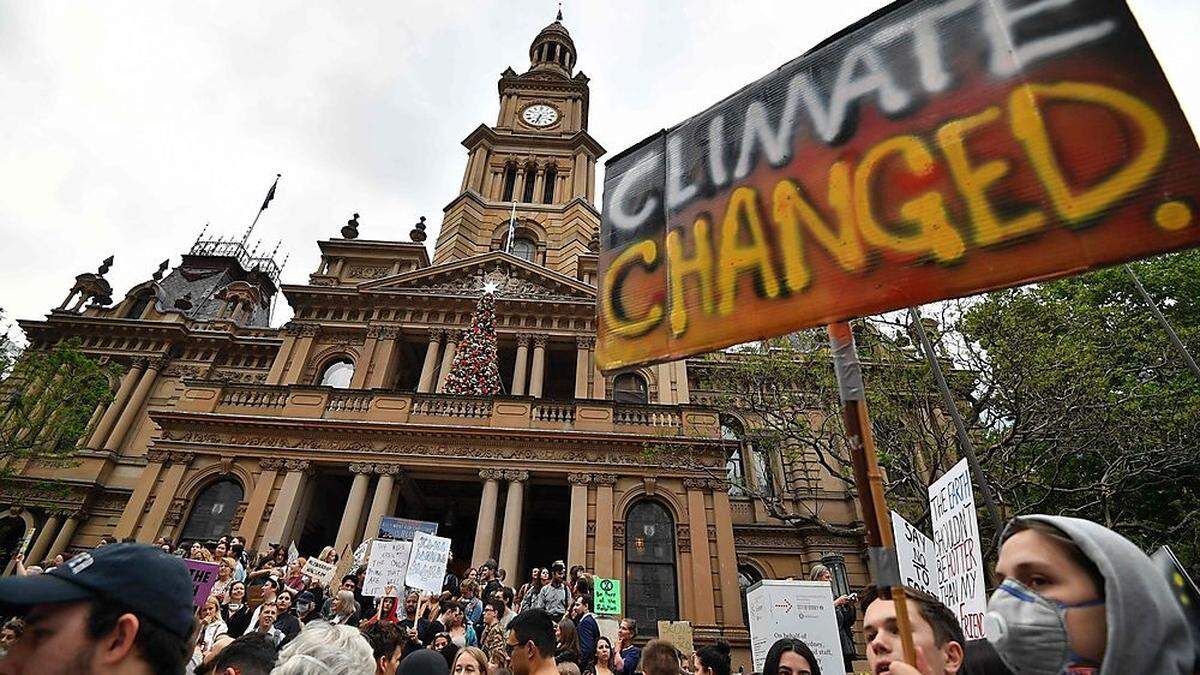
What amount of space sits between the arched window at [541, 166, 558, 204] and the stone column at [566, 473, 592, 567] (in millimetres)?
20144

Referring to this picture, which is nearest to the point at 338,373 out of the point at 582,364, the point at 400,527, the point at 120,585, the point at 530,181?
the point at 582,364

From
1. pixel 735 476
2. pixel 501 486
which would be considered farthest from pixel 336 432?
pixel 735 476

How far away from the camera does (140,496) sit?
17.5m

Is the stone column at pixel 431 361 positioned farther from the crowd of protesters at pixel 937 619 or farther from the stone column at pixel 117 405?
the crowd of protesters at pixel 937 619

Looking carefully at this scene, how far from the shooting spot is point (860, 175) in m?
2.56

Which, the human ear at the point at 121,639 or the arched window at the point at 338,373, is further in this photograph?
the arched window at the point at 338,373

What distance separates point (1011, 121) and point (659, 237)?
1.59 metres

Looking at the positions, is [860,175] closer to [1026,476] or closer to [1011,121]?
[1011,121]

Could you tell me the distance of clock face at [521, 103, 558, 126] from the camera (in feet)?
122

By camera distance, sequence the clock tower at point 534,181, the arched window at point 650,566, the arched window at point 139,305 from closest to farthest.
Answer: the arched window at point 650,566, the arched window at point 139,305, the clock tower at point 534,181

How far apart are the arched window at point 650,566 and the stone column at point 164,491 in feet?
44.4

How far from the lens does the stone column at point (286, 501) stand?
1655 centimetres

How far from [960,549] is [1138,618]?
5.21m

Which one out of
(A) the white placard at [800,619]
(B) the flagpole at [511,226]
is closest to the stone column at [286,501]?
(A) the white placard at [800,619]
